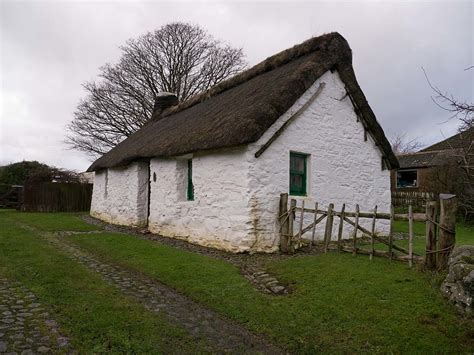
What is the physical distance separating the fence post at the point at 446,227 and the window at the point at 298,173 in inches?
177

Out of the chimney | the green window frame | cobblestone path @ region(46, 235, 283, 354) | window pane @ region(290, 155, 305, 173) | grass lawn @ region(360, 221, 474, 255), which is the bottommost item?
cobblestone path @ region(46, 235, 283, 354)

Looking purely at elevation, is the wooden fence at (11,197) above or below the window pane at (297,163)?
below

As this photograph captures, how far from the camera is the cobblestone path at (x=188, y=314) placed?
14.5 ft

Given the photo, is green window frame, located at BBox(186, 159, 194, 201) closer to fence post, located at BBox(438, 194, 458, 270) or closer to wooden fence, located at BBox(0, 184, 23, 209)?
fence post, located at BBox(438, 194, 458, 270)

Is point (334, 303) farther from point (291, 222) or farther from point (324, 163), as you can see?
point (324, 163)

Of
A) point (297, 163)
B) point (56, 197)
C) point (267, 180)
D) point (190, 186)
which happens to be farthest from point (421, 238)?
point (56, 197)

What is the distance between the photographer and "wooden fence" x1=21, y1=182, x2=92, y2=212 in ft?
73.5

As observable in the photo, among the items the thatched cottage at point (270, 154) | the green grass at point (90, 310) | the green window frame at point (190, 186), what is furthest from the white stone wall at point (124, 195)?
the green grass at point (90, 310)

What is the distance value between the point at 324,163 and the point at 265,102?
2783mm

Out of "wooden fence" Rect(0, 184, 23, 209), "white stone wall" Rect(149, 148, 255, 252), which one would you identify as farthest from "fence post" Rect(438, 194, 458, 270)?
"wooden fence" Rect(0, 184, 23, 209)

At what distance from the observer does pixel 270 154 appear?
962cm

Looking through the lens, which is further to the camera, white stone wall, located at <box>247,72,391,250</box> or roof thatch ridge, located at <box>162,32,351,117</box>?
roof thatch ridge, located at <box>162,32,351,117</box>

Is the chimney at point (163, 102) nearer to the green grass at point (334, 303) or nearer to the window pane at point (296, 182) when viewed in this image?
the window pane at point (296, 182)

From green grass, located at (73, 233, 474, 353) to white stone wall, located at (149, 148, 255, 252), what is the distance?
140cm
